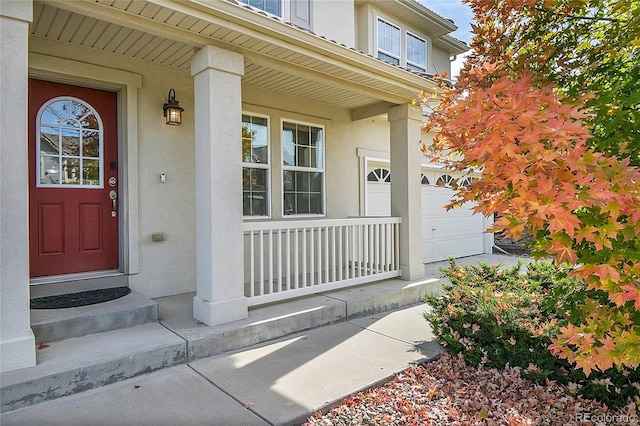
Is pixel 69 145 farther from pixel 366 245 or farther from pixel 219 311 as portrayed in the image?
pixel 366 245

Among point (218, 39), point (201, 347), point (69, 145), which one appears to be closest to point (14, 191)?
point (69, 145)

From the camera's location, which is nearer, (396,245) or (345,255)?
(345,255)

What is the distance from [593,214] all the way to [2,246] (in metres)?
3.59

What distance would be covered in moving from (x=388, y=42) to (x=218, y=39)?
5.96 m

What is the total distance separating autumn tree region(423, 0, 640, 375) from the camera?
159 centimetres

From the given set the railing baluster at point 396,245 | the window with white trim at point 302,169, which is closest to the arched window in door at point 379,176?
Result: the window with white trim at point 302,169

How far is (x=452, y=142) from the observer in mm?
2072

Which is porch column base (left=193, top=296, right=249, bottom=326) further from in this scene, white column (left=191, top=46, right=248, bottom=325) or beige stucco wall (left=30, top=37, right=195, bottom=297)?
beige stucco wall (left=30, top=37, right=195, bottom=297)

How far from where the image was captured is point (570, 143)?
1727 millimetres

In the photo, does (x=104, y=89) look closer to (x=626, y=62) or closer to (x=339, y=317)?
(x=339, y=317)

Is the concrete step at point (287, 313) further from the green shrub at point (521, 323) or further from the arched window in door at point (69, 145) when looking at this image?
the arched window in door at point (69, 145)

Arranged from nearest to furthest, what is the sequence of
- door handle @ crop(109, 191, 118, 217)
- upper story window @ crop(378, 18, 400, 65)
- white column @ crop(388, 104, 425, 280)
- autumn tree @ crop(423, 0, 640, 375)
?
autumn tree @ crop(423, 0, 640, 375), door handle @ crop(109, 191, 118, 217), white column @ crop(388, 104, 425, 280), upper story window @ crop(378, 18, 400, 65)

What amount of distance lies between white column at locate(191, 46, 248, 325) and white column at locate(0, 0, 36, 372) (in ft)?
4.53

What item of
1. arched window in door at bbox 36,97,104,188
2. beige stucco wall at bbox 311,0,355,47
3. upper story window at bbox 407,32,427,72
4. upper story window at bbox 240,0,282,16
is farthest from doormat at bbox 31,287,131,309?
upper story window at bbox 407,32,427,72
